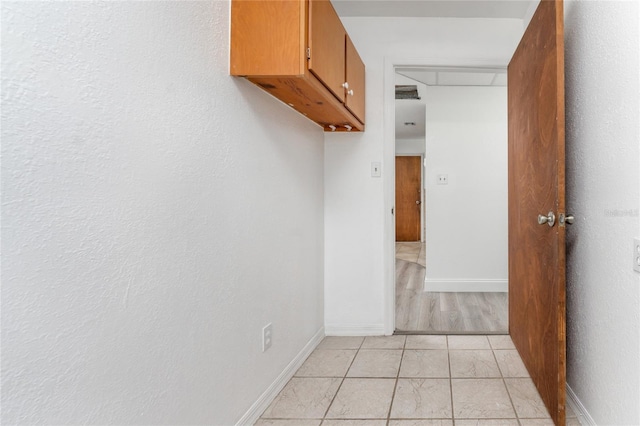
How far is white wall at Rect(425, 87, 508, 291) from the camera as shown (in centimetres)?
389

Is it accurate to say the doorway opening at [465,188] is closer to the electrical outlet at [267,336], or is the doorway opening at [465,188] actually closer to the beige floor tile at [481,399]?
the beige floor tile at [481,399]

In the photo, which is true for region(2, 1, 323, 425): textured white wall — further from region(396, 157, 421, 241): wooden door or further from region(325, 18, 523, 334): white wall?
region(396, 157, 421, 241): wooden door

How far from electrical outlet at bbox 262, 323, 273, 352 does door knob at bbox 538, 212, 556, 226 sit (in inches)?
50.1

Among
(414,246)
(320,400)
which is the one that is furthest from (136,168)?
(414,246)

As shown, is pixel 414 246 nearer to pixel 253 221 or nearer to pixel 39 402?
pixel 253 221

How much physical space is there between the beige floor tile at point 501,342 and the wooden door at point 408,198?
595cm

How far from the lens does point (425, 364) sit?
218 centimetres

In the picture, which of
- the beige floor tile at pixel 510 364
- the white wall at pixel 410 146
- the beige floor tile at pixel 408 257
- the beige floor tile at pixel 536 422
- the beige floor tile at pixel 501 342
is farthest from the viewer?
the white wall at pixel 410 146

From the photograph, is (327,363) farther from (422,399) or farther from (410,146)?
(410,146)

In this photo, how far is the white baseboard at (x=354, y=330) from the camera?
8.82 ft

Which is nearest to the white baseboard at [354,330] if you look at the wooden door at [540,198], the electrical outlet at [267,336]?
the wooden door at [540,198]

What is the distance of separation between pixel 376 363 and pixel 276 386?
634 mm

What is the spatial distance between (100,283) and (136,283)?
0.38ft

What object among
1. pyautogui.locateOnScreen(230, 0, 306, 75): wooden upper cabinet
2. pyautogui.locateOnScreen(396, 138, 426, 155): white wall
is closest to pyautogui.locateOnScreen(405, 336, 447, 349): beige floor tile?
pyautogui.locateOnScreen(230, 0, 306, 75): wooden upper cabinet
